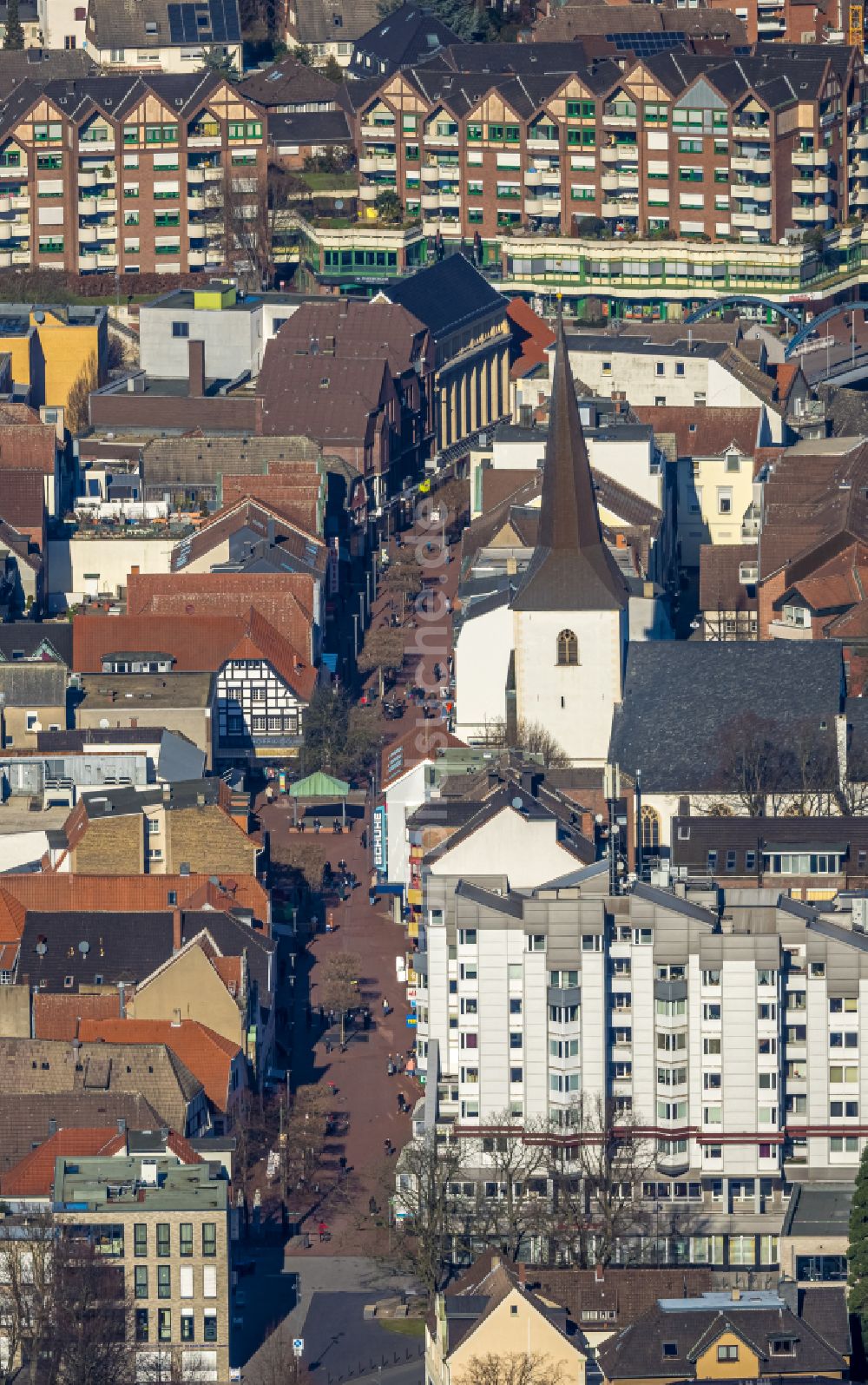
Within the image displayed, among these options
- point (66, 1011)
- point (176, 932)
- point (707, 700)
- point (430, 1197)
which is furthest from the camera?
point (707, 700)

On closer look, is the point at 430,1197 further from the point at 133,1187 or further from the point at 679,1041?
the point at 679,1041

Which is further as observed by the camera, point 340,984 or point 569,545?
point 569,545

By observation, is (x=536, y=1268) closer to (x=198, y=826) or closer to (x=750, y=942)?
(x=750, y=942)

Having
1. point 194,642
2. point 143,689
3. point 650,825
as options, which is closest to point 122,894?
point 650,825

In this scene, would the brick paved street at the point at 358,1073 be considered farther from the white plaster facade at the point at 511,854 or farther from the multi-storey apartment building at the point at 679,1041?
the white plaster facade at the point at 511,854

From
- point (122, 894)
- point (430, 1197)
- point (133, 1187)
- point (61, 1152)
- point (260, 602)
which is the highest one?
point (260, 602)

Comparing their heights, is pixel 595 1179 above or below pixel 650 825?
below

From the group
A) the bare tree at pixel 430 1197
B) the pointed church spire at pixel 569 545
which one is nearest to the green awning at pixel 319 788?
the pointed church spire at pixel 569 545

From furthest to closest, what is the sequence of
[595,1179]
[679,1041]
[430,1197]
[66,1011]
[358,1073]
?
[358,1073], [66,1011], [679,1041], [595,1179], [430,1197]

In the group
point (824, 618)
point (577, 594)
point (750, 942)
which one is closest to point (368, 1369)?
point (750, 942)
